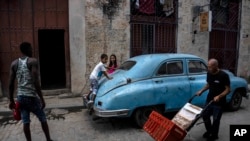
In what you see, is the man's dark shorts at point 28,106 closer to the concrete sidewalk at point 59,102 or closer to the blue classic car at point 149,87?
the blue classic car at point 149,87

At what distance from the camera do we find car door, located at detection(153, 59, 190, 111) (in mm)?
5797

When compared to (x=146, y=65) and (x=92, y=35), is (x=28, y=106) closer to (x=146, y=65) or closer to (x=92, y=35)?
(x=146, y=65)

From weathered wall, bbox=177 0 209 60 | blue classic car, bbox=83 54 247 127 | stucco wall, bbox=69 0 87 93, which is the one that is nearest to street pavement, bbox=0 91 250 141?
blue classic car, bbox=83 54 247 127

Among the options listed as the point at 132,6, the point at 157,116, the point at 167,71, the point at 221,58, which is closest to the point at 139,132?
the point at 157,116

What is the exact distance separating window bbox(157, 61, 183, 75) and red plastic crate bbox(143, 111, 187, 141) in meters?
1.62

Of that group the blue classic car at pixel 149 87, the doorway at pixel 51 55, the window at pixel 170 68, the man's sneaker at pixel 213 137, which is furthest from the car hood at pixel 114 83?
the doorway at pixel 51 55

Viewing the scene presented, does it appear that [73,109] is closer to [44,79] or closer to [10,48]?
[10,48]

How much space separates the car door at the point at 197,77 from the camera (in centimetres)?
628

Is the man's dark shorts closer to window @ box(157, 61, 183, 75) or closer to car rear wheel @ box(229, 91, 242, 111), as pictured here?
window @ box(157, 61, 183, 75)

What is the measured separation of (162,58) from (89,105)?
2.07 metres

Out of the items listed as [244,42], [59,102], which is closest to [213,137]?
[59,102]

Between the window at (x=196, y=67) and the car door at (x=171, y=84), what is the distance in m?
0.28

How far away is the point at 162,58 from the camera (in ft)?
20.1

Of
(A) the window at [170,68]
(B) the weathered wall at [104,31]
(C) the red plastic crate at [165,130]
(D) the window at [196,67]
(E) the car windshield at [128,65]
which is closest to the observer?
(C) the red plastic crate at [165,130]
